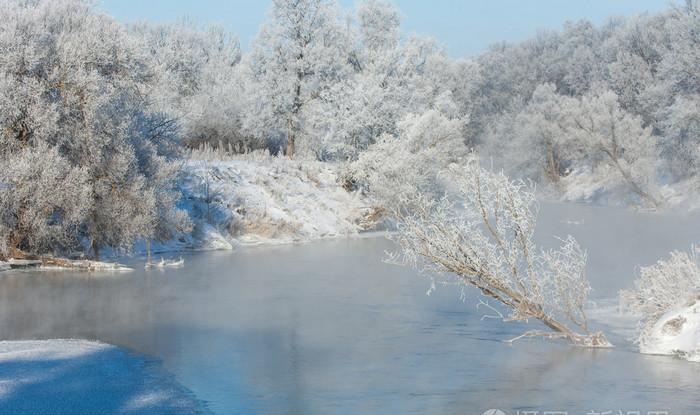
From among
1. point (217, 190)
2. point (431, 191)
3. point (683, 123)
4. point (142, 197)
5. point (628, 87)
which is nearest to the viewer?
point (142, 197)

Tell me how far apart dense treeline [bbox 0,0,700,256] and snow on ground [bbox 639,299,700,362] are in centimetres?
1418

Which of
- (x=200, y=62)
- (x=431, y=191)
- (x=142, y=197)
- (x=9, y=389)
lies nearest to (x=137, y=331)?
(x=9, y=389)

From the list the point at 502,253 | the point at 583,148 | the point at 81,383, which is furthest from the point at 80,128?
the point at 583,148

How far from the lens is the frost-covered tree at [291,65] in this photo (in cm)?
3994

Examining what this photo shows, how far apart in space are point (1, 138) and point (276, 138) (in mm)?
22625

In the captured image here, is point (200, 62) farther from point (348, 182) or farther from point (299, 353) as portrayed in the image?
point (299, 353)

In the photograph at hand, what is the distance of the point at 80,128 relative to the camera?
2220cm

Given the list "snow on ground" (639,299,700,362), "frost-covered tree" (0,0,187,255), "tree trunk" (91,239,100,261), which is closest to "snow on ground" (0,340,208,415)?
"snow on ground" (639,299,700,362)

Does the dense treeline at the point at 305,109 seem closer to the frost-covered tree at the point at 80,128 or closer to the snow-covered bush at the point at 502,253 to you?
the frost-covered tree at the point at 80,128

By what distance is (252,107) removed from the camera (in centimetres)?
4059

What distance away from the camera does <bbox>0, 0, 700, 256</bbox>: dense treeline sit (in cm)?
2159

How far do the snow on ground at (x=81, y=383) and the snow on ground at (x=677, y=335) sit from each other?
7357mm

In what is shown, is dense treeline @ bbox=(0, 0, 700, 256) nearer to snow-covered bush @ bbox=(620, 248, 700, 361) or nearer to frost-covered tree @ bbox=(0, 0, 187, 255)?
frost-covered tree @ bbox=(0, 0, 187, 255)

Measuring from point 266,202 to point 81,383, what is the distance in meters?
21.3
